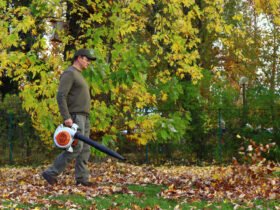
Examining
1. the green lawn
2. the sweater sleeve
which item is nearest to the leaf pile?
the green lawn

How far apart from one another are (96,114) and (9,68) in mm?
→ 1933

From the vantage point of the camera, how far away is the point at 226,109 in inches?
722

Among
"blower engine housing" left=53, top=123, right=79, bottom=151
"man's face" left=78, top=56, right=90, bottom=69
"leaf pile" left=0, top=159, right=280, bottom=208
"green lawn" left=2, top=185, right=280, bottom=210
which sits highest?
"man's face" left=78, top=56, right=90, bottom=69

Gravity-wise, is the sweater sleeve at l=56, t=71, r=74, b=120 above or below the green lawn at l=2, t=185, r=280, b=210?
above

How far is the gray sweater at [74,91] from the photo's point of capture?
27.5 feet

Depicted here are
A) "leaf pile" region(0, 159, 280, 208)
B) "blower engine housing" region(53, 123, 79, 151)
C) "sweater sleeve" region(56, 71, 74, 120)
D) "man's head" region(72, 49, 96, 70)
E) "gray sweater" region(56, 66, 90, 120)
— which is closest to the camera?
"leaf pile" region(0, 159, 280, 208)

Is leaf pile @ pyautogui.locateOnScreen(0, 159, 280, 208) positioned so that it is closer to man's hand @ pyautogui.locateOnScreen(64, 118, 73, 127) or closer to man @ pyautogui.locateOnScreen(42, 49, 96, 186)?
man @ pyautogui.locateOnScreen(42, 49, 96, 186)

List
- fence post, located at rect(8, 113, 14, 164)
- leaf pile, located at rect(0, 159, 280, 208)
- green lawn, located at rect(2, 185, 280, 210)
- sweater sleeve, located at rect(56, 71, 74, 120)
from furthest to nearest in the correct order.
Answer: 1. fence post, located at rect(8, 113, 14, 164)
2. sweater sleeve, located at rect(56, 71, 74, 120)
3. leaf pile, located at rect(0, 159, 280, 208)
4. green lawn, located at rect(2, 185, 280, 210)

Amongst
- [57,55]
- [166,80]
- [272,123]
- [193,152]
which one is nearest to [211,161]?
[193,152]

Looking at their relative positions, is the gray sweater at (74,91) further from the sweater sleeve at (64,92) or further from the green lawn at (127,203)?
the green lawn at (127,203)

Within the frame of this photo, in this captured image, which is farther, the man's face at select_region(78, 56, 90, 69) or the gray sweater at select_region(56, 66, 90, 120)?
the man's face at select_region(78, 56, 90, 69)

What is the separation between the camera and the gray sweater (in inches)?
329

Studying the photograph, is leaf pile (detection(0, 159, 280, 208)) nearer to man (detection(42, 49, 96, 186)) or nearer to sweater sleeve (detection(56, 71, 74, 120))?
man (detection(42, 49, 96, 186))

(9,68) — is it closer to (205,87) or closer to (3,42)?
(3,42)
